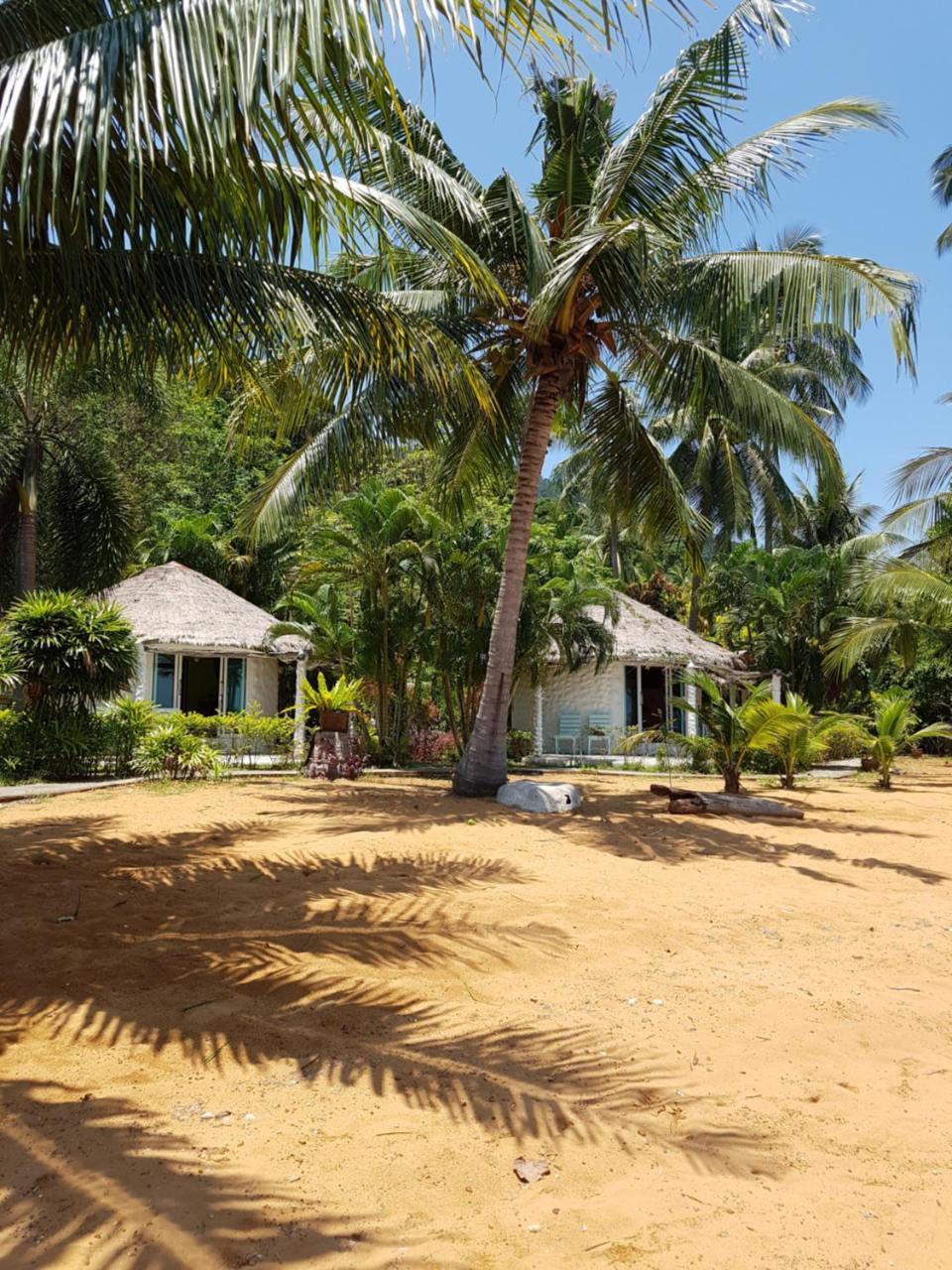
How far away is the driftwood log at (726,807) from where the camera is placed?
33.6 feet

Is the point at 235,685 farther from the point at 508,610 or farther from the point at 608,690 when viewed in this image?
the point at 508,610

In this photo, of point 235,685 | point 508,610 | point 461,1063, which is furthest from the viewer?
point 235,685

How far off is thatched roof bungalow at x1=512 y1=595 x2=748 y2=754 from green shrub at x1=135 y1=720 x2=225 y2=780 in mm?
9388

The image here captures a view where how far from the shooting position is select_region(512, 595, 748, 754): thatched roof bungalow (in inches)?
834

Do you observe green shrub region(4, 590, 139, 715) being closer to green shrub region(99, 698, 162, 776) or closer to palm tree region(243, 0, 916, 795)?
green shrub region(99, 698, 162, 776)

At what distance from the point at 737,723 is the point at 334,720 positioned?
5833 millimetres

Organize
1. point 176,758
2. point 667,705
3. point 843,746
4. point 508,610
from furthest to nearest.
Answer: point 667,705
point 843,746
point 176,758
point 508,610

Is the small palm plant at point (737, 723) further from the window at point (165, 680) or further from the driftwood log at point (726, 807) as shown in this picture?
the window at point (165, 680)

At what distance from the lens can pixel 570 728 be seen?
71.6ft

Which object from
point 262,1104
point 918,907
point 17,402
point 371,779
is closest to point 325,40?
point 262,1104

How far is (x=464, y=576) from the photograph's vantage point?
1450 centimetres

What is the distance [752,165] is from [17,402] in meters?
13.7

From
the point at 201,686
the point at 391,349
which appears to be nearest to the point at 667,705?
the point at 201,686

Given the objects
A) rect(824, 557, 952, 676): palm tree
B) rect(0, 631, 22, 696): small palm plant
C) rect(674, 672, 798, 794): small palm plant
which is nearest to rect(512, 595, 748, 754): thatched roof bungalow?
rect(824, 557, 952, 676): palm tree
